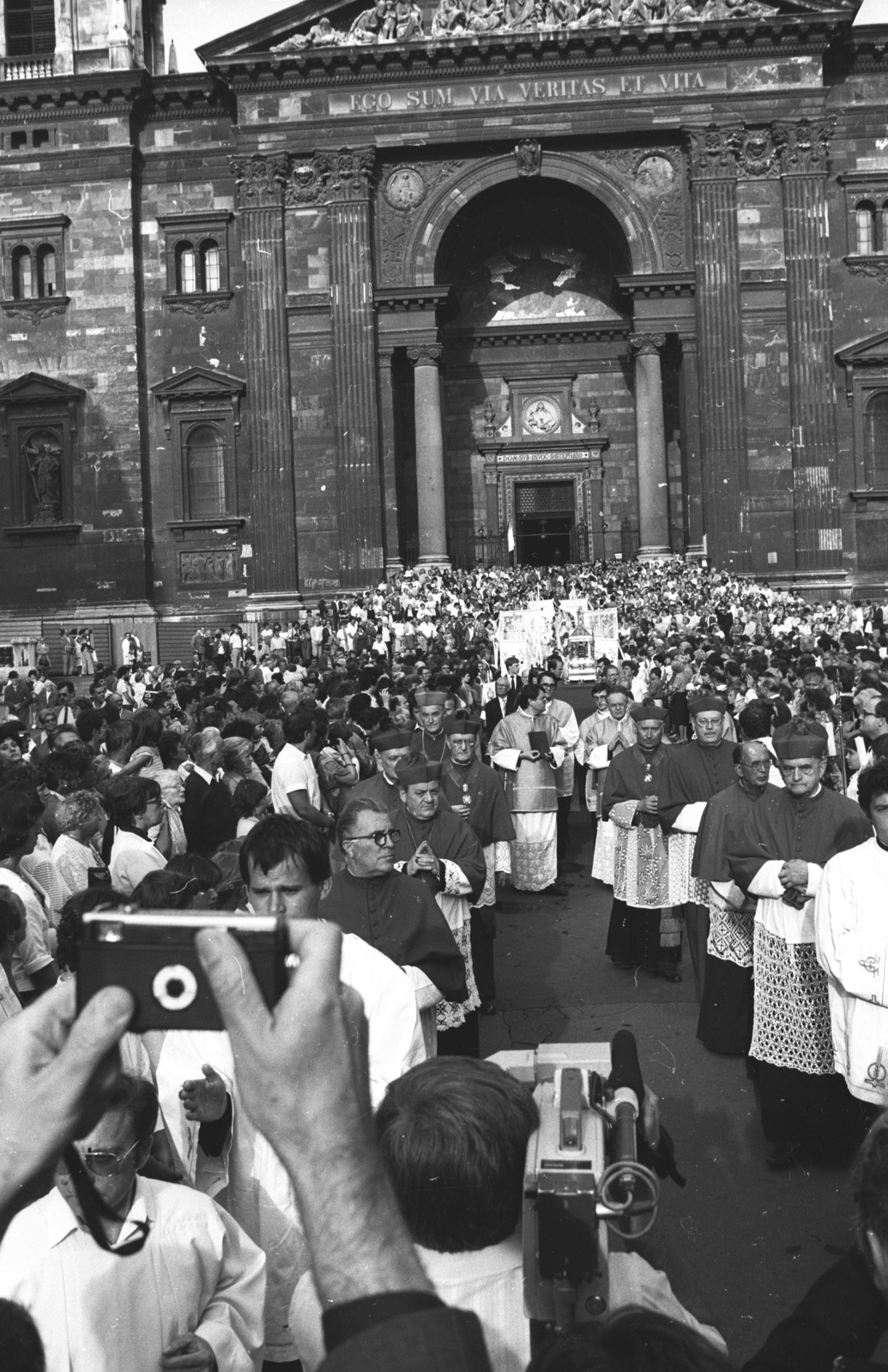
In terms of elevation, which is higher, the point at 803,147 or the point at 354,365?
the point at 803,147

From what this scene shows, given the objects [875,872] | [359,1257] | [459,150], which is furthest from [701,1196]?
[459,150]

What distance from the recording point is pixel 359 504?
34438mm

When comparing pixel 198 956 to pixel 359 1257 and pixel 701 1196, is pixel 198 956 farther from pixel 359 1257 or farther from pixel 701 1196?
pixel 701 1196

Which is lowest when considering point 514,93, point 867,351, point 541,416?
point 541,416

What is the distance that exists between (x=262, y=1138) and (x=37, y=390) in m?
34.8

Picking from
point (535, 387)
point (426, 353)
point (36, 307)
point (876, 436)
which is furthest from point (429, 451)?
point (876, 436)

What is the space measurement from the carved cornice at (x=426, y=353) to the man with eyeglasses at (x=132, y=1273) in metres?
33.3

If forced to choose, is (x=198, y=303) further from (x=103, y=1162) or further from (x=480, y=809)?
(x=103, y=1162)

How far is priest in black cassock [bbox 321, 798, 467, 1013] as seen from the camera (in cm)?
538

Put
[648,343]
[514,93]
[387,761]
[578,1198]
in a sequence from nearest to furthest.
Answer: [578,1198]
[387,761]
[514,93]
[648,343]

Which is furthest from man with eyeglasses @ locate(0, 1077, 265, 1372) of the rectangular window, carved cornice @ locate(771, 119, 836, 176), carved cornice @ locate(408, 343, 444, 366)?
the rectangular window

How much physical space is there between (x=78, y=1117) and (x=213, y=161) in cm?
3764

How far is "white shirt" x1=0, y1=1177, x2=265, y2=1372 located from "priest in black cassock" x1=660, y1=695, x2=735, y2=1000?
6422mm

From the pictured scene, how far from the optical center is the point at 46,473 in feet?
119
